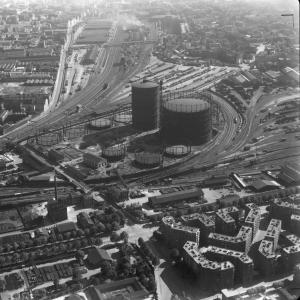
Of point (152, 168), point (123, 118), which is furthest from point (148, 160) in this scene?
point (123, 118)

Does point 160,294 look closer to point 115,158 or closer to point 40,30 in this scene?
point 115,158

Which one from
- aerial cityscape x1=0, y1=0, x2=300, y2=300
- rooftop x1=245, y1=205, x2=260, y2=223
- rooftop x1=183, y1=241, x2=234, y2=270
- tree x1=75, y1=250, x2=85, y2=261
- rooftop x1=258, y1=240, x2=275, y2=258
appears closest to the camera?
rooftop x1=183, y1=241, x2=234, y2=270

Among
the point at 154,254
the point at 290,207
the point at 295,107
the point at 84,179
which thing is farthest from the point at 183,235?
the point at 295,107

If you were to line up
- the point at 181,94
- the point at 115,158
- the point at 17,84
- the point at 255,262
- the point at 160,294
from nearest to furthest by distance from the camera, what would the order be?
the point at 160,294 < the point at 255,262 < the point at 115,158 < the point at 181,94 < the point at 17,84

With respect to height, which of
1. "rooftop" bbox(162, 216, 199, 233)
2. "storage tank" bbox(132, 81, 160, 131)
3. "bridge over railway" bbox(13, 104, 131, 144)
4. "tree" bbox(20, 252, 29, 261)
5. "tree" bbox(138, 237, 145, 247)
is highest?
"storage tank" bbox(132, 81, 160, 131)

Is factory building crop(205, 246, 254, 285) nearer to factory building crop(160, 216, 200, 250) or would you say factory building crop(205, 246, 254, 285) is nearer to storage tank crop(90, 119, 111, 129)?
factory building crop(160, 216, 200, 250)

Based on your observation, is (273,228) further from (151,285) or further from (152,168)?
(152,168)

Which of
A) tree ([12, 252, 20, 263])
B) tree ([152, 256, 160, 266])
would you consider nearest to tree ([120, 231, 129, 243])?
tree ([152, 256, 160, 266])
